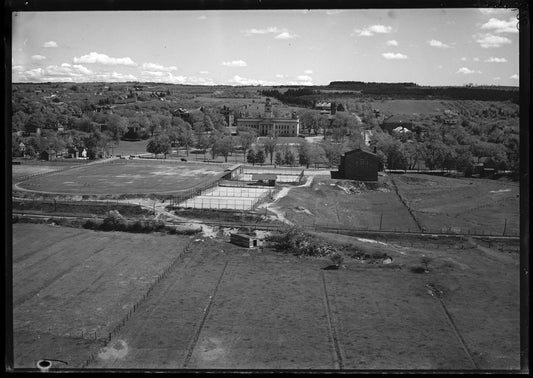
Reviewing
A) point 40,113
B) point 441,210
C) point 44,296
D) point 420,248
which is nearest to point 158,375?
point 44,296

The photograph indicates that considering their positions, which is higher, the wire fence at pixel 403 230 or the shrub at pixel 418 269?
the wire fence at pixel 403 230

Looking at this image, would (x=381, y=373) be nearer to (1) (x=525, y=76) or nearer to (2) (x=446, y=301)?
(1) (x=525, y=76)

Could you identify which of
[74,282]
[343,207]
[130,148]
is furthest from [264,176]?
[74,282]

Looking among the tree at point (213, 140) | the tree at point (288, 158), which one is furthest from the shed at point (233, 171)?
the tree at point (213, 140)

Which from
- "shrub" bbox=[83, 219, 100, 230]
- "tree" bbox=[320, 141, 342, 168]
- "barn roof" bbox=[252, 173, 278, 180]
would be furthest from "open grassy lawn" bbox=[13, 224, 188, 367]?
"tree" bbox=[320, 141, 342, 168]

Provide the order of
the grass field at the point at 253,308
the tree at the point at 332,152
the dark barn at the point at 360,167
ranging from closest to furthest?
1. the grass field at the point at 253,308
2. the dark barn at the point at 360,167
3. the tree at the point at 332,152

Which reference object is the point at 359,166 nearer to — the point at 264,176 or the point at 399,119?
the point at 264,176

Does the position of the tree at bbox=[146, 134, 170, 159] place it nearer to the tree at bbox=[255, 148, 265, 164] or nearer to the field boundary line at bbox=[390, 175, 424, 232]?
the tree at bbox=[255, 148, 265, 164]

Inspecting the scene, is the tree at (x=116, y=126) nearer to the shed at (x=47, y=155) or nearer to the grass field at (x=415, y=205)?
the shed at (x=47, y=155)
